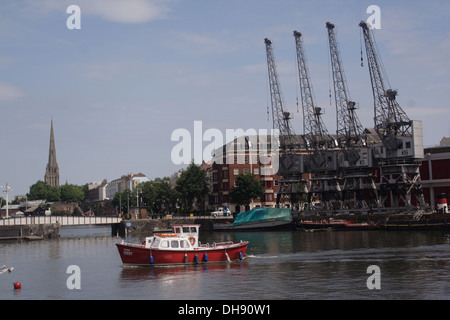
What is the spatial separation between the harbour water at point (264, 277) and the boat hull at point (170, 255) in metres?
0.94

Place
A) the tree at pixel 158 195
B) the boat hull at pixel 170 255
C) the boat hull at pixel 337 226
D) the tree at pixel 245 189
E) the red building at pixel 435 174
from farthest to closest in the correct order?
1. the tree at pixel 158 195
2. the tree at pixel 245 189
3. the red building at pixel 435 174
4. the boat hull at pixel 337 226
5. the boat hull at pixel 170 255

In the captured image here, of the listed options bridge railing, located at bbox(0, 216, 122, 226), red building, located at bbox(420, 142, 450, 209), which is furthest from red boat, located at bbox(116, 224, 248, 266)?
red building, located at bbox(420, 142, 450, 209)

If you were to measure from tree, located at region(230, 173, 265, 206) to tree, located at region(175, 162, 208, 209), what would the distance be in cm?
1519

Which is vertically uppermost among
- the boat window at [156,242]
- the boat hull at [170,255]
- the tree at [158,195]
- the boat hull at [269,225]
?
the tree at [158,195]

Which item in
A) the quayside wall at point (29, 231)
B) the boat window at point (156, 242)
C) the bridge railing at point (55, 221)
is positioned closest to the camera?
the boat window at point (156, 242)

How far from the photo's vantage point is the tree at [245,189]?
142750mm

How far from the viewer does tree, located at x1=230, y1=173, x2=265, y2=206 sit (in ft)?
468

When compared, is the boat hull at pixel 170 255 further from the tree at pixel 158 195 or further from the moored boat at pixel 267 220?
the tree at pixel 158 195

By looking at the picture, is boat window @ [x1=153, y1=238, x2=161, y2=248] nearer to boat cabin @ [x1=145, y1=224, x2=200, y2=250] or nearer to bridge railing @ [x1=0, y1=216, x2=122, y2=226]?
boat cabin @ [x1=145, y1=224, x2=200, y2=250]

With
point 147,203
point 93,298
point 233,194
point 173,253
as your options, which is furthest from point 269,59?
point 93,298

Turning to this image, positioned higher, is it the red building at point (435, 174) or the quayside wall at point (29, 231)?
the red building at point (435, 174)

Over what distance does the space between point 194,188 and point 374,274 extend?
110579mm

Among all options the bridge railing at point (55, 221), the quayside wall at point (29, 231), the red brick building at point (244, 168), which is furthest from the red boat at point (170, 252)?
the red brick building at point (244, 168)

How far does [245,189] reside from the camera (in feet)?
468
